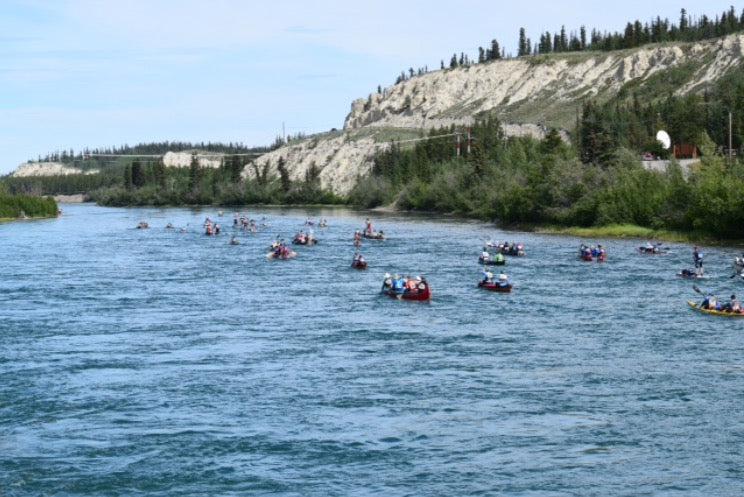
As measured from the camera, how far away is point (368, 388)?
4125 cm

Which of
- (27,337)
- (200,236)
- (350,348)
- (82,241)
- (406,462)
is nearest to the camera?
(406,462)

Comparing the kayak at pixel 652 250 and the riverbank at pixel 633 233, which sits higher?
the riverbank at pixel 633 233

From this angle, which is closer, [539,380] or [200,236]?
[539,380]

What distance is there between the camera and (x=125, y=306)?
64750 mm

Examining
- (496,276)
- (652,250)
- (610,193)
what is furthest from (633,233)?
(496,276)

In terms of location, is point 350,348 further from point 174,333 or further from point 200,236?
point 200,236

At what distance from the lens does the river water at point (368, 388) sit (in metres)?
Answer: 31.5

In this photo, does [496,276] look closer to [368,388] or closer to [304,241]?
[368,388]

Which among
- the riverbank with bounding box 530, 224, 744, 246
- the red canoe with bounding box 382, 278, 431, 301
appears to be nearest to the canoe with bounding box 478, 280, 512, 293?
the red canoe with bounding box 382, 278, 431, 301

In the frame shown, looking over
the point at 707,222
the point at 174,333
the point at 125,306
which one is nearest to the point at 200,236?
the point at 707,222

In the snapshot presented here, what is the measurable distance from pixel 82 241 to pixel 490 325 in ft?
265

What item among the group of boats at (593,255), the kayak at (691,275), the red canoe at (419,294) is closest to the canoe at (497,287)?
the red canoe at (419,294)

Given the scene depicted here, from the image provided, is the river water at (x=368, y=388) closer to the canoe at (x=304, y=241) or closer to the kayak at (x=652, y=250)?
the kayak at (x=652, y=250)

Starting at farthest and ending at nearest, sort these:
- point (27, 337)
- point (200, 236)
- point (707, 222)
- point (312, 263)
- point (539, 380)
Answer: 1. point (200, 236)
2. point (707, 222)
3. point (312, 263)
4. point (27, 337)
5. point (539, 380)
